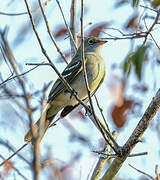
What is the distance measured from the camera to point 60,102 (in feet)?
23.5

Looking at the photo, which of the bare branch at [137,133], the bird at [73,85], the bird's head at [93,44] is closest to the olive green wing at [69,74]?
the bird at [73,85]

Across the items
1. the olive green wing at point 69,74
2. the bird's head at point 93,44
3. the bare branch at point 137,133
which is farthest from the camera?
the bird's head at point 93,44

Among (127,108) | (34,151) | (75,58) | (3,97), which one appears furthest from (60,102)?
(34,151)

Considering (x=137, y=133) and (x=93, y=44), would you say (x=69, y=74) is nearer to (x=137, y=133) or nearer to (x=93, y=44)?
(x=93, y=44)

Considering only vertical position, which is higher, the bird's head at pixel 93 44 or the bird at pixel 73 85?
the bird's head at pixel 93 44

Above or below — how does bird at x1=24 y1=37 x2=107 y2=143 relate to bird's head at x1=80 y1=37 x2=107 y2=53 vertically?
below

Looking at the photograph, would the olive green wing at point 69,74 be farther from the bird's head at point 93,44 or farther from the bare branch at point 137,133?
the bare branch at point 137,133

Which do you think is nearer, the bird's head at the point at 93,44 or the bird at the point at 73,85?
the bird at the point at 73,85

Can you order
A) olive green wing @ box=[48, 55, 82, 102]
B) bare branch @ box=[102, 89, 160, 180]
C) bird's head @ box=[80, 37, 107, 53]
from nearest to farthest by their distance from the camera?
bare branch @ box=[102, 89, 160, 180], olive green wing @ box=[48, 55, 82, 102], bird's head @ box=[80, 37, 107, 53]

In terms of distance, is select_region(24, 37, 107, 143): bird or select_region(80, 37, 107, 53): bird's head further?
select_region(80, 37, 107, 53): bird's head

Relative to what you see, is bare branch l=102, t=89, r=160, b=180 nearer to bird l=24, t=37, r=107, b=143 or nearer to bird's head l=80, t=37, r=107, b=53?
bird l=24, t=37, r=107, b=143

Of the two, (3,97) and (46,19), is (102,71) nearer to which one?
(46,19)

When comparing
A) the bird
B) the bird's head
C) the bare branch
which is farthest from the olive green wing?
the bare branch

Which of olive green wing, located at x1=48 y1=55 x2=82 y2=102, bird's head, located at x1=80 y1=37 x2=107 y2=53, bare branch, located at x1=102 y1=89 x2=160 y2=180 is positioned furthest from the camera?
bird's head, located at x1=80 y1=37 x2=107 y2=53
